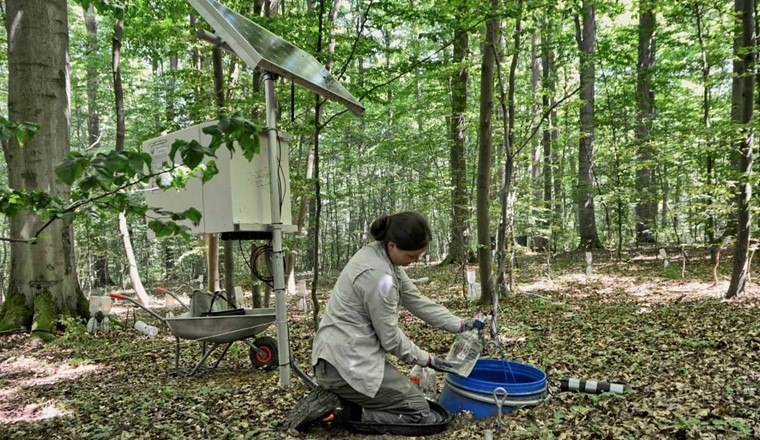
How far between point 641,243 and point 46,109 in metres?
17.2

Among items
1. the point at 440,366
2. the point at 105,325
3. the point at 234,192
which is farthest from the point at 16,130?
the point at 105,325

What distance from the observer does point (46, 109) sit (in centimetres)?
649

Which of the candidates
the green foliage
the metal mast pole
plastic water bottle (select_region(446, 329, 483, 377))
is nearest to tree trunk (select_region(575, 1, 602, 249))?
plastic water bottle (select_region(446, 329, 483, 377))

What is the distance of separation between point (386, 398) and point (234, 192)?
6.49 ft

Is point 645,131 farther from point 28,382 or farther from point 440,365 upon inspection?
point 28,382

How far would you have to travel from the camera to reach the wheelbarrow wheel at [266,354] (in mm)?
4758

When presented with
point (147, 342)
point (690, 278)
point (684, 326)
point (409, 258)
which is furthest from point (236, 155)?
point (690, 278)

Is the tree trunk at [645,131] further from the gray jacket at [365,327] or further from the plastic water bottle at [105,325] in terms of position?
the plastic water bottle at [105,325]

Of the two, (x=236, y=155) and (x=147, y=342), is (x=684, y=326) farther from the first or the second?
(x=147, y=342)

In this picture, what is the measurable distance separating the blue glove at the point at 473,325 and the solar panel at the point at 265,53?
6.82 feet

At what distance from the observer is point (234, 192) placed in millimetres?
3857

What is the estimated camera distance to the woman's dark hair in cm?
320

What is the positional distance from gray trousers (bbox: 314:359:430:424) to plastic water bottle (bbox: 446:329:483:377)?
0.37m

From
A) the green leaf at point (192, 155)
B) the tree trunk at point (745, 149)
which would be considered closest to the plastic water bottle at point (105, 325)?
the green leaf at point (192, 155)
